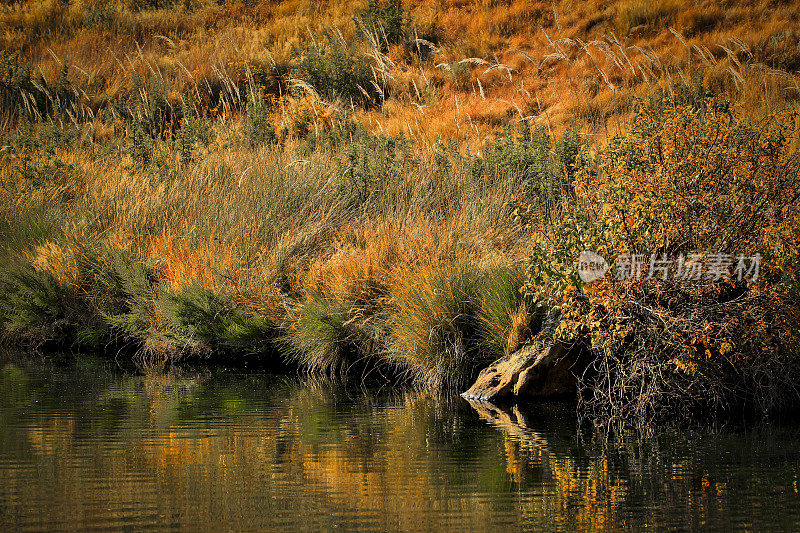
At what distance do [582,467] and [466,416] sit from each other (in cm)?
170

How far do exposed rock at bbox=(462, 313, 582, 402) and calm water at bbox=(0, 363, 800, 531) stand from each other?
0.31 m

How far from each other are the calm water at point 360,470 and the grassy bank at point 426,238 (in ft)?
2.50

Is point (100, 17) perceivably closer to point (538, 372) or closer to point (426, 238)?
point (426, 238)

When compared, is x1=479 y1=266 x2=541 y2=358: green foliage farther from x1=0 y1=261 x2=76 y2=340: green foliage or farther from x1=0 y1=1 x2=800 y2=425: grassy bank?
x1=0 y1=261 x2=76 y2=340: green foliage

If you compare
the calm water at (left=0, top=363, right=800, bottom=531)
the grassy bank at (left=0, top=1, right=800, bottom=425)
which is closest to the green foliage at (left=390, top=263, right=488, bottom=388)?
the grassy bank at (left=0, top=1, right=800, bottom=425)

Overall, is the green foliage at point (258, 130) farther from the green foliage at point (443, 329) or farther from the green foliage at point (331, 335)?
the green foliage at point (443, 329)

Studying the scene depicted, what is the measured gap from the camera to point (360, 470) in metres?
4.81

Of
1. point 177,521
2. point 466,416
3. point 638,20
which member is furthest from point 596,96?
point 177,521

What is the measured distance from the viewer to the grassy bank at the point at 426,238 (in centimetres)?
630

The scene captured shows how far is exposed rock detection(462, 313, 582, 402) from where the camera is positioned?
23.2 ft

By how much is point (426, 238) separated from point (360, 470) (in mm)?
4217
